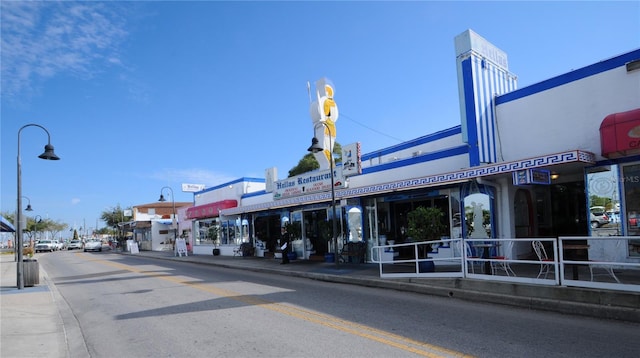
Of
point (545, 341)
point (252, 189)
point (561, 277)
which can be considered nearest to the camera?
point (545, 341)

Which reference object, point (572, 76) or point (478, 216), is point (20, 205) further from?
point (572, 76)

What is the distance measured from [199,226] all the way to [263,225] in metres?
10.0

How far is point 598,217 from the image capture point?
11.2 meters

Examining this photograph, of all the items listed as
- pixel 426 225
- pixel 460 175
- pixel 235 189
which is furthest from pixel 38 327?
pixel 235 189

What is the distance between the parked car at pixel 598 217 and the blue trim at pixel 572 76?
12.2ft

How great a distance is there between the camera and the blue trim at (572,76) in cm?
1103

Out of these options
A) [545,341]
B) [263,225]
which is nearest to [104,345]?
[545,341]

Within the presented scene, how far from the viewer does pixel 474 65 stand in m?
14.2

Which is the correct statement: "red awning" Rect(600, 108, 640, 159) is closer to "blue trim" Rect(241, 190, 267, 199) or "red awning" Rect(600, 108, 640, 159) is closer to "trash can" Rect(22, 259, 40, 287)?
"trash can" Rect(22, 259, 40, 287)

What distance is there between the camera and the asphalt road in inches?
231

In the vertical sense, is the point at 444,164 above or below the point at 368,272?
above

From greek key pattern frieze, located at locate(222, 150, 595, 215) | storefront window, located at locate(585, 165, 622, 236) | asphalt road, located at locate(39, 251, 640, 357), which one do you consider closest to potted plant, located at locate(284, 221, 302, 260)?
greek key pattern frieze, located at locate(222, 150, 595, 215)

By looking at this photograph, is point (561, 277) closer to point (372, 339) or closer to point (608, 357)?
point (608, 357)

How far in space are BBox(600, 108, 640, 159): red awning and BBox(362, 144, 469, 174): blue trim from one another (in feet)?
15.3
